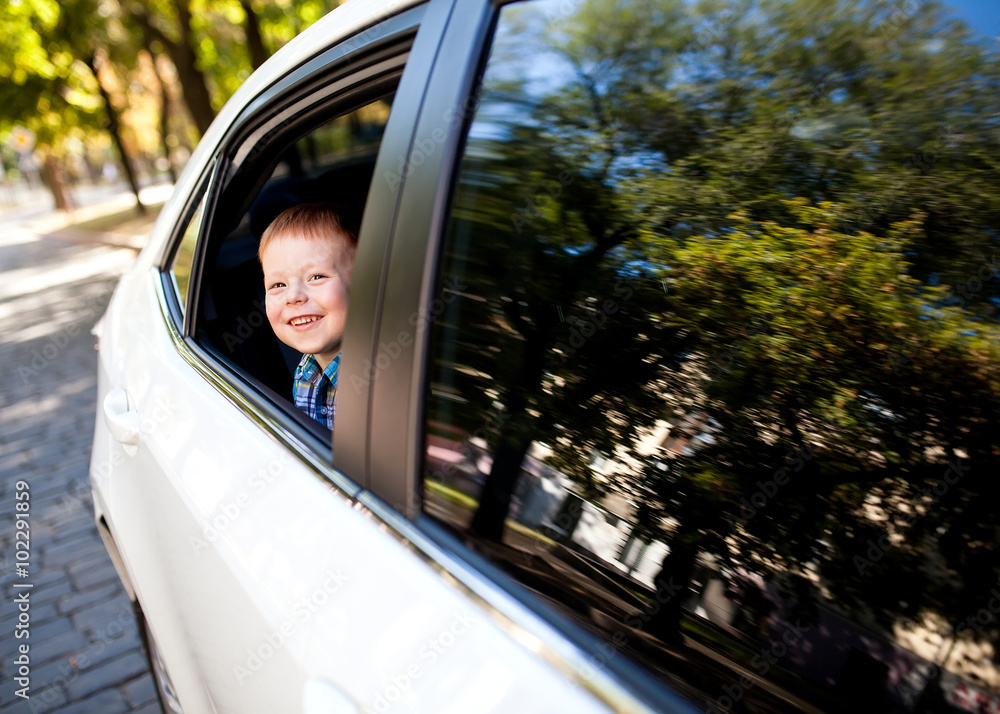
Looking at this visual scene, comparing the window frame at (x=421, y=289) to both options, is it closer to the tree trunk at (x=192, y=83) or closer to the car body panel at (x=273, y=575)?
the car body panel at (x=273, y=575)

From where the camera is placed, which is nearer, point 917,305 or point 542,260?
point 917,305

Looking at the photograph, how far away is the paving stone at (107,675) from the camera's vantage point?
255 centimetres

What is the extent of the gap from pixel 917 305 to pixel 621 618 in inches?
20.9

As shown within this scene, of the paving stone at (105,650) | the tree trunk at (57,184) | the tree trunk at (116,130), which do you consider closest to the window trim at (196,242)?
the paving stone at (105,650)

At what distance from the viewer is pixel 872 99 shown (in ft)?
2.93

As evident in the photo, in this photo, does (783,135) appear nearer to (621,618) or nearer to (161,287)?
(621,618)

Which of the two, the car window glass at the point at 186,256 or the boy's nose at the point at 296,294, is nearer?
the boy's nose at the point at 296,294

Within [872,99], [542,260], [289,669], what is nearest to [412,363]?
[542,260]

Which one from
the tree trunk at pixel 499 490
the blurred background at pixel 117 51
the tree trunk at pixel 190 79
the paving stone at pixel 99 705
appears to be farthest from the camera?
the tree trunk at pixel 190 79

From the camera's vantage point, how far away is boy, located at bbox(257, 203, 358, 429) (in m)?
1.75

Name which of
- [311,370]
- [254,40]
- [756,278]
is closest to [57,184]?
[254,40]

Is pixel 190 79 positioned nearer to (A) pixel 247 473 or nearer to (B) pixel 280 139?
(B) pixel 280 139

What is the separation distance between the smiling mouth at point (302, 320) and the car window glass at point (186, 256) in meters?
0.46

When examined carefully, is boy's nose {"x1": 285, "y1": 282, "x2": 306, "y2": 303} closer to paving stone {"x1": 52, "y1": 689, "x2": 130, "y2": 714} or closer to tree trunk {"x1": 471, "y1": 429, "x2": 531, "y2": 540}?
tree trunk {"x1": 471, "y1": 429, "x2": 531, "y2": 540}
